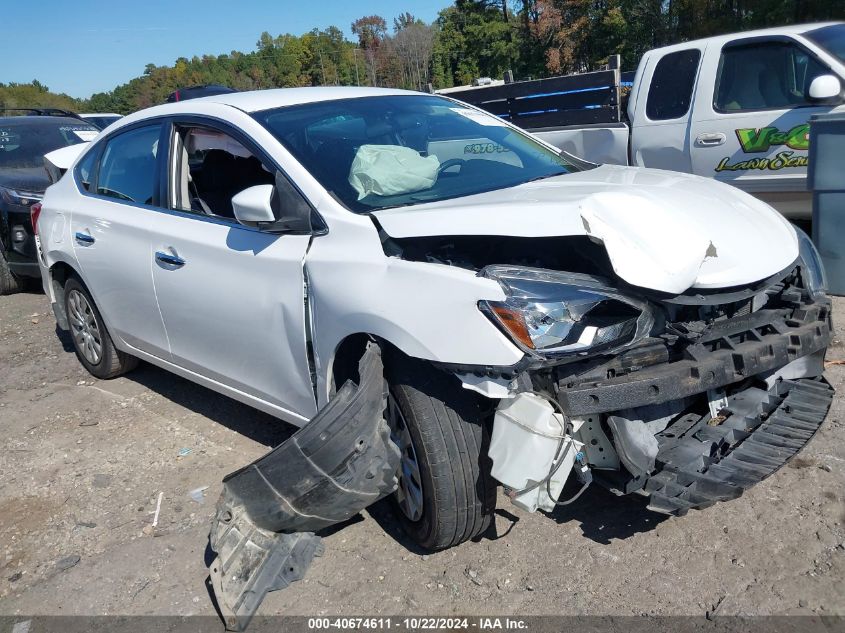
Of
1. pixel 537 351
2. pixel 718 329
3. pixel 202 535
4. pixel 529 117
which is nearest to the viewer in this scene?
pixel 537 351

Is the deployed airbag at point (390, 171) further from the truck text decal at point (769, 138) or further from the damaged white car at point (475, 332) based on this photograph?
the truck text decal at point (769, 138)

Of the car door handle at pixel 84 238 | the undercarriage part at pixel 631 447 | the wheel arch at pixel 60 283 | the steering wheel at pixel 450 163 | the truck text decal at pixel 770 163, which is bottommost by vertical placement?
the undercarriage part at pixel 631 447

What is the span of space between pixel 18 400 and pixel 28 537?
206cm

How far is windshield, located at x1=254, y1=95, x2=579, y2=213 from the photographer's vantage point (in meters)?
3.34

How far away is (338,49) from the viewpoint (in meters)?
94.4

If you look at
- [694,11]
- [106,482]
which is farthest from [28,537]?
[694,11]

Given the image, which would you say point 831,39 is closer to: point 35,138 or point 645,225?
point 645,225

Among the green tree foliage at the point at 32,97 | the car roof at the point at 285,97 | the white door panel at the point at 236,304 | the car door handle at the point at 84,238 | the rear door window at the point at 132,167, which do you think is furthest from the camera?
the green tree foliage at the point at 32,97

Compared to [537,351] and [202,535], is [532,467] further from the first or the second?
[202,535]

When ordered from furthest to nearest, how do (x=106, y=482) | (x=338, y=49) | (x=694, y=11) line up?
(x=338, y=49)
(x=694, y=11)
(x=106, y=482)

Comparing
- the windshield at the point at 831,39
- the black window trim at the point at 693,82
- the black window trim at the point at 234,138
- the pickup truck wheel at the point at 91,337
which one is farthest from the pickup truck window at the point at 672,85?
the pickup truck wheel at the point at 91,337

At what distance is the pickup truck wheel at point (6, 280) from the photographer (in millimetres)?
8391

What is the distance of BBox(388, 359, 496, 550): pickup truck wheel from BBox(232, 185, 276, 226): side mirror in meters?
0.88

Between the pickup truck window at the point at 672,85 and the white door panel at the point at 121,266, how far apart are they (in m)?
4.69
